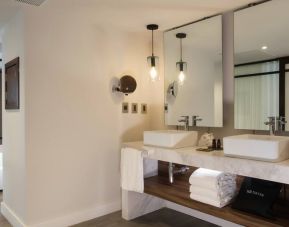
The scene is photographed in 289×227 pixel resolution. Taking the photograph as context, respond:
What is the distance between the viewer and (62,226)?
260 centimetres

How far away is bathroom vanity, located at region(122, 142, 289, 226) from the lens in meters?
1.72

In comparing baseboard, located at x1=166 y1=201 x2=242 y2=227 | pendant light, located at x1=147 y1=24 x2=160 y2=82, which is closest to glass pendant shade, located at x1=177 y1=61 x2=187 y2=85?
pendant light, located at x1=147 y1=24 x2=160 y2=82

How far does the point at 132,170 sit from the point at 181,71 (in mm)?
1217

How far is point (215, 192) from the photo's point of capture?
204cm

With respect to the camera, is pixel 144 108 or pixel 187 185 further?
pixel 144 108

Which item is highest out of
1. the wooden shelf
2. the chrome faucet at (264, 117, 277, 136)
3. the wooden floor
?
the chrome faucet at (264, 117, 277, 136)

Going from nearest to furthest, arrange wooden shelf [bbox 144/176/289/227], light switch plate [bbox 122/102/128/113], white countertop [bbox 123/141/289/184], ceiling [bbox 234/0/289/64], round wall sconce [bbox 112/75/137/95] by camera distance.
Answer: white countertop [bbox 123/141/289/184] → wooden shelf [bbox 144/176/289/227] → ceiling [bbox 234/0/289/64] → round wall sconce [bbox 112/75/137/95] → light switch plate [bbox 122/102/128/113]

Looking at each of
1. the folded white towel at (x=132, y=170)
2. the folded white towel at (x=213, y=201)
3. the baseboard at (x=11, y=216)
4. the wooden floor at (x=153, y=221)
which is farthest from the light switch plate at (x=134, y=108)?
the baseboard at (x=11, y=216)

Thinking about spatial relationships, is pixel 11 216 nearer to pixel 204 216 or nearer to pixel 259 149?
pixel 204 216

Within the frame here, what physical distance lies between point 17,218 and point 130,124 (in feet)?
4.98

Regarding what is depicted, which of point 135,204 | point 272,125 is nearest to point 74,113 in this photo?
point 135,204

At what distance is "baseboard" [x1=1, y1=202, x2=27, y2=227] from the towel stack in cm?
162

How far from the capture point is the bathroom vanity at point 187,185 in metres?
1.72

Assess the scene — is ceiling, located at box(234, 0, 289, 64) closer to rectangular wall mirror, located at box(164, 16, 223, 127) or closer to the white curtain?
the white curtain
